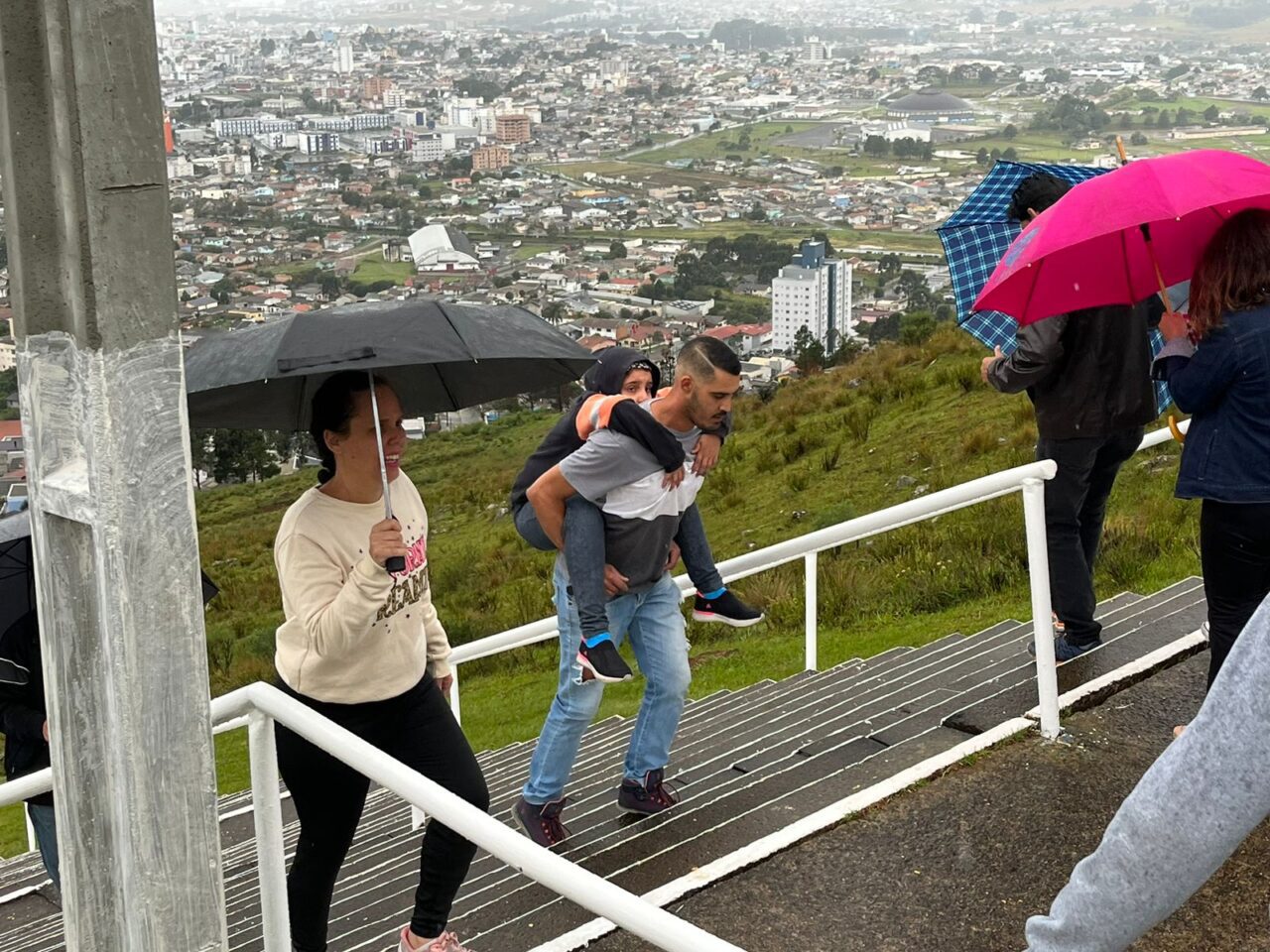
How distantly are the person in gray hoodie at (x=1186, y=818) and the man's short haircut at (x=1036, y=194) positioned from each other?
359 cm

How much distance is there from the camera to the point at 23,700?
426 centimetres

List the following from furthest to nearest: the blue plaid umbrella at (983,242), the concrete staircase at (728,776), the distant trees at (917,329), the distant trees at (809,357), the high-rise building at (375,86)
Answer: the high-rise building at (375,86), the distant trees at (809,357), the distant trees at (917,329), the blue plaid umbrella at (983,242), the concrete staircase at (728,776)

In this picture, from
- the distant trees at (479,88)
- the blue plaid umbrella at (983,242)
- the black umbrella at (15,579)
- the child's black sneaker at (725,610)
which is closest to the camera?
the black umbrella at (15,579)

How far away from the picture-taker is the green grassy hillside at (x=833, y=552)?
7.95 meters

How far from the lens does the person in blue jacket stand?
3760 mm

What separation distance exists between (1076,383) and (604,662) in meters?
1.94

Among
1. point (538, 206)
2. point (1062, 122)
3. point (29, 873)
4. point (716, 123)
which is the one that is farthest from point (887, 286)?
point (716, 123)

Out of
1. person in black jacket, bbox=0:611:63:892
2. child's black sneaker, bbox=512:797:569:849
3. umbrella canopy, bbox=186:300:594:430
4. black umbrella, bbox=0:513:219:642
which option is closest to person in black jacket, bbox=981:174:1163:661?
umbrella canopy, bbox=186:300:594:430

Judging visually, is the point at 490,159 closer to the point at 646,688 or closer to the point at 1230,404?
the point at 646,688

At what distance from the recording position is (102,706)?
7.53 feet

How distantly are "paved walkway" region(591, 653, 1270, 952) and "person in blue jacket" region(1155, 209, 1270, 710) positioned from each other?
591mm

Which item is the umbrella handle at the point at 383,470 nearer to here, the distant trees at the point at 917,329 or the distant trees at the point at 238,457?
the distant trees at the point at 917,329

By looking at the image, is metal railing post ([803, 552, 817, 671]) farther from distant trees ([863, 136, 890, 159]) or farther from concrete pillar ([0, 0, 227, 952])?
distant trees ([863, 136, 890, 159])

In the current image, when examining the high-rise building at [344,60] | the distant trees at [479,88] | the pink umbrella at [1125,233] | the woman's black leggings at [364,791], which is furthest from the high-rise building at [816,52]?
the woman's black leggings at [364,791]
